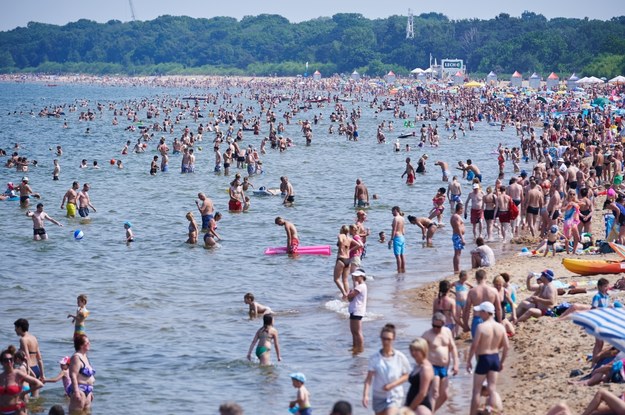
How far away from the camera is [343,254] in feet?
58.9

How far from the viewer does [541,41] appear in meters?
134

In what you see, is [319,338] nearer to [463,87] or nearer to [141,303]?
[141,303]

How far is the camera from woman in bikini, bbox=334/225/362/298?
1780cm

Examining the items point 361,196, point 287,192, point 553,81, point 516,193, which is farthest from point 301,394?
point 553,81

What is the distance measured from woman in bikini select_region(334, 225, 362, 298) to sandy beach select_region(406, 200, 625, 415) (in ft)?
4.74

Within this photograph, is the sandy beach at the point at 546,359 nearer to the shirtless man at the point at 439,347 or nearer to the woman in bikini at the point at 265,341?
the shirtless man at the point at 439,347

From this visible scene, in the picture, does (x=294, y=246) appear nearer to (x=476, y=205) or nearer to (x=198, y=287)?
(x=198, y=287)

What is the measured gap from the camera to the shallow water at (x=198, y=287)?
46.8 feet

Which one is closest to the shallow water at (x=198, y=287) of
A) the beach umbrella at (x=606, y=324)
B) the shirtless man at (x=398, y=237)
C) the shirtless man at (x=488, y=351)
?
the shirtless man at (x=398, y=237)

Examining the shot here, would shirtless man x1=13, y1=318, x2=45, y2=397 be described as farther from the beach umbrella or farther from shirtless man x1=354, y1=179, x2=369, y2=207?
shirtless man x1=354, y1=179, x2=369, y2=207

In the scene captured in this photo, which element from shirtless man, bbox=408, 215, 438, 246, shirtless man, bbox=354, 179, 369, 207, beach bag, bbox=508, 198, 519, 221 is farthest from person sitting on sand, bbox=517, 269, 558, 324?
shirtless man, bbox=354, 179, 369, 207

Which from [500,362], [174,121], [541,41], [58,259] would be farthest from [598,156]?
[541,41]

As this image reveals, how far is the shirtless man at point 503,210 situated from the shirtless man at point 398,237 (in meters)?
2.97

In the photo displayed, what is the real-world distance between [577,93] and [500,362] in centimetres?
7676
